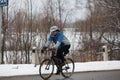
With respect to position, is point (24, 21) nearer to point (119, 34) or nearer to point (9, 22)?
point (9, 22)

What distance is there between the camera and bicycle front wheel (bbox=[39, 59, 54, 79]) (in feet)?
37.1

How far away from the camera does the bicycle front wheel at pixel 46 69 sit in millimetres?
11305

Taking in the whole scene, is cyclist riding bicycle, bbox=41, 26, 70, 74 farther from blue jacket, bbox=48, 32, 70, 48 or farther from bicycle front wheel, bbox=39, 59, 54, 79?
bicycle front wheel, bbox=39, 59, 54, 79

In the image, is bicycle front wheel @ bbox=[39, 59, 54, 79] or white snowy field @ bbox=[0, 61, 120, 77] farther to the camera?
white snowy field @ bbox=[0, 61, 120, 77]

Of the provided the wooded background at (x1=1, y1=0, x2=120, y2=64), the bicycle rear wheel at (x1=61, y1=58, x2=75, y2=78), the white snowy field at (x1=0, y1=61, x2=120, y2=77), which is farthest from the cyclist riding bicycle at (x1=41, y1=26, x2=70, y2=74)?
the wooded background at (x1=1, y1=0, x2=120, y2=64)

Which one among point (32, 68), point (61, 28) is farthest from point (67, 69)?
point (61, 28)

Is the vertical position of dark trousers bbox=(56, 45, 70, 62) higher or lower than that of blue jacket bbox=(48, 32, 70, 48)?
lower

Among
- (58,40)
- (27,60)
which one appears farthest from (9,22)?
(58,40)

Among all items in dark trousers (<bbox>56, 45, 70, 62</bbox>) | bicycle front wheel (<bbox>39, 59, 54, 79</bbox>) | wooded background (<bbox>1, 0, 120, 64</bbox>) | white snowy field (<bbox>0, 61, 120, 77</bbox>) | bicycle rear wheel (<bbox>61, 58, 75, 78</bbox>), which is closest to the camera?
bicycle front wheel (<bbox>39, 59, 54, 79</bbox>)

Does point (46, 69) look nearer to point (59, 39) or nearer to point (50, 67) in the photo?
point (50, 67)

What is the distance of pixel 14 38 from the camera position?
2162 centimetres

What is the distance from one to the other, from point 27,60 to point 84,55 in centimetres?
345

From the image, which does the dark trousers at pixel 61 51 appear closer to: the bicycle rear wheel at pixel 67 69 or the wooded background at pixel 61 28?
the bicycle rear wheel at pixel 67 69

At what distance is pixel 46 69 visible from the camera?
11.3 meters
